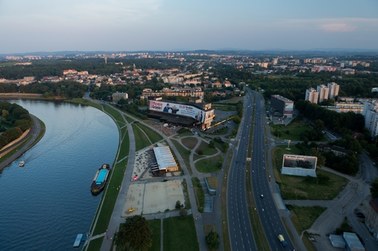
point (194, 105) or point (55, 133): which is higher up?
point (194, 105)

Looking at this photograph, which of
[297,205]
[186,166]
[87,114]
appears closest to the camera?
[297,205]

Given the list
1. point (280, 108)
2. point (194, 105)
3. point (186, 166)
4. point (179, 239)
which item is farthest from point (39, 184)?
point (280, 108)

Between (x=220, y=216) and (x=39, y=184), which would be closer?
(x=220, y=216)

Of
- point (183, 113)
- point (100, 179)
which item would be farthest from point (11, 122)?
point (100, 179)

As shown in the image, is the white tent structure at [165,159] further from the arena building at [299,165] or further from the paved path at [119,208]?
the arena building at [299,165]

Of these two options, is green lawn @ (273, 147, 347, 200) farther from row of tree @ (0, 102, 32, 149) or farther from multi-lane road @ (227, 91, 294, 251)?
row of tree @ (0, 102, 32, 149)

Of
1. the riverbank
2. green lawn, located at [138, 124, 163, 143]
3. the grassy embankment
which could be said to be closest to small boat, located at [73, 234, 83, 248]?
the grassy embankment

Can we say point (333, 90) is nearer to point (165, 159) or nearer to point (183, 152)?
point (183, 152)

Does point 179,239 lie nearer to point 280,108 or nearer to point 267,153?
point 267,153
